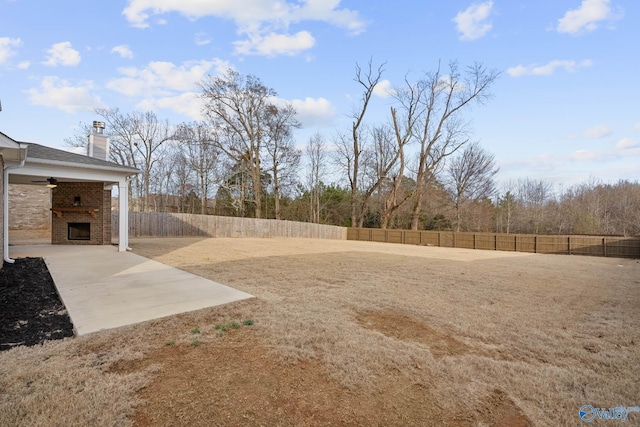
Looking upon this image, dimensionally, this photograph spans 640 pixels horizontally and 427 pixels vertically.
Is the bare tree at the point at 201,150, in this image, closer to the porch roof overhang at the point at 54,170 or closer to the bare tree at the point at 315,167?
the bare tree at the point at 315,167

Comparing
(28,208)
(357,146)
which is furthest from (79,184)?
(357,146)

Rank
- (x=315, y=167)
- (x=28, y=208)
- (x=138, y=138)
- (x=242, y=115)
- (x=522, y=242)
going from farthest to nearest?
(x=315, y=167) < (x=138, y=138) < (x=242, y=115) < (x=522, y=242) < (x=28, y=208)

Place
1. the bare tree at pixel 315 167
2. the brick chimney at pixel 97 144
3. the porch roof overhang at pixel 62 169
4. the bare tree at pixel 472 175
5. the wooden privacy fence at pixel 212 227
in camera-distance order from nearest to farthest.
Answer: the porch roof overhang at pixel 62 169 → the brick chimney at pixel 97 144 → the wooden privacy fence at pixel 212 227 → the bare tree at pixel 472 175 → the bare tree at pixel 315 167

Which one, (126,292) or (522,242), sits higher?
(126,292)

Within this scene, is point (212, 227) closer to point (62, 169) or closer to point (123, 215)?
point (123, 215)

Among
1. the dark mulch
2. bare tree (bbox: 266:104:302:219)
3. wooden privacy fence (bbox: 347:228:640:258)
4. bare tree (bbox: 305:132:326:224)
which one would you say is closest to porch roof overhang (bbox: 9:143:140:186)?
the dark mulch

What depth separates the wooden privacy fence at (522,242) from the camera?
1550 cm

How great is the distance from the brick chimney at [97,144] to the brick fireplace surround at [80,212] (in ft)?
6.42

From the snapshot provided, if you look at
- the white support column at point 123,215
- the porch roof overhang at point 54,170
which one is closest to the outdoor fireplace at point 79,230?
the porch roof overhang at point 54,170

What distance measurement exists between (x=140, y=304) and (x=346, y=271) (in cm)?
477

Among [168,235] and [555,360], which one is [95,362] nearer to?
[555,360]

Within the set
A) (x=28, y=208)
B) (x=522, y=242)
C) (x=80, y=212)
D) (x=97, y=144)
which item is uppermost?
(x=97, y=144)

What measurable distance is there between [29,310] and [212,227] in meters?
16.4

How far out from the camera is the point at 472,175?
25.7 metres
